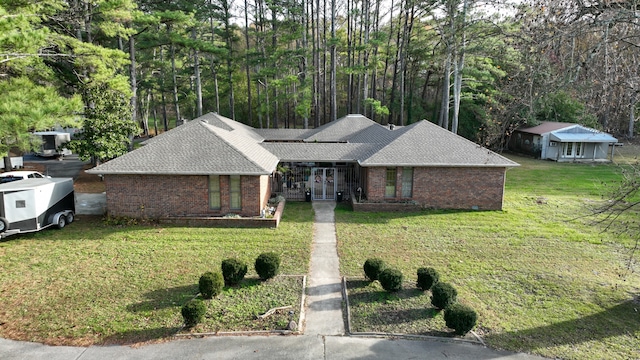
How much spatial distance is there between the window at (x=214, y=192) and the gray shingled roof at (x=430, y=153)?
6.76m

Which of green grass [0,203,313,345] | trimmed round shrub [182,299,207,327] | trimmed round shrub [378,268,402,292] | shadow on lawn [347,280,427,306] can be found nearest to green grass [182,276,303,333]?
trimmed round shrub [182,299,207,327]

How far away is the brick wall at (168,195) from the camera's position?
17438mm

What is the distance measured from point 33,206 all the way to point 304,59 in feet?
91.5

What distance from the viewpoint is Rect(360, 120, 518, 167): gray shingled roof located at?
19.4 meters

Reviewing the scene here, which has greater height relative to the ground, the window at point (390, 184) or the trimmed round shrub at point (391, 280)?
the window at point (390, 184)

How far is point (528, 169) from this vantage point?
3284cm

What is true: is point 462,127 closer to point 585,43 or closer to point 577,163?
point 577,163

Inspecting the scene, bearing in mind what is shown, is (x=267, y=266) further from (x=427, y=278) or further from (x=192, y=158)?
(x=192, y=158)

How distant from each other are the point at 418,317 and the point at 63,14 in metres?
23.2

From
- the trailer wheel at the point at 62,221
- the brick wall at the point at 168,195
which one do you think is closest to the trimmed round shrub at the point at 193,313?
the brick wall at the point at 168,195

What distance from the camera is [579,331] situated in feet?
31.7

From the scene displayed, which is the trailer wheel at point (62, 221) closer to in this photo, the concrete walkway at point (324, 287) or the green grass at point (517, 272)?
the concrete walkway at point (324, 287)

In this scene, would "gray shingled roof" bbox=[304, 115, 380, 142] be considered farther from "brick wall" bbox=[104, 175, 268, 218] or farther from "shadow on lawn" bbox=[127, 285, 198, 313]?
"shadow on lawn" bbox=[127, 285, 198, 313]

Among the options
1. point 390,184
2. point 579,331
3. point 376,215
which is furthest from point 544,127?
point 579,331
